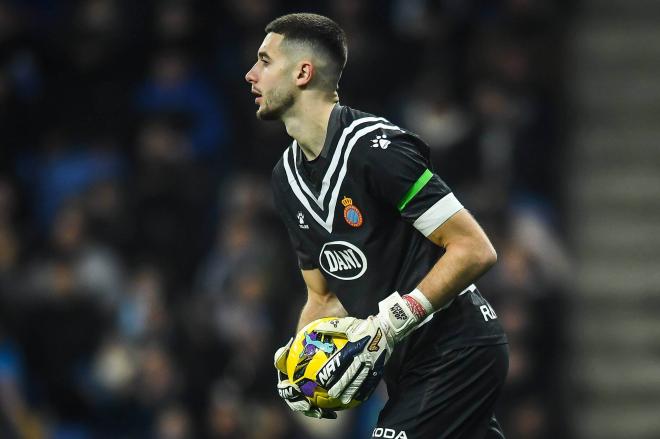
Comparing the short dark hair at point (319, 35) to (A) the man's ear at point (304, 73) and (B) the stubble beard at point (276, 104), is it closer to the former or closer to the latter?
(A) the man's ear at point (304, 73)

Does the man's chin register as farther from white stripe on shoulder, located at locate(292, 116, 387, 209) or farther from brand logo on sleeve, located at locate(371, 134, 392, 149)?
brand logo on sleeve, located at locate(371, 134, 392, 149)

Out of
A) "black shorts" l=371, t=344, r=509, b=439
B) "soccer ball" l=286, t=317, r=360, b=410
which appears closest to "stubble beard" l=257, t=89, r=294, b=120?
"soccer ball" l=286, t=317, r=360, b=410

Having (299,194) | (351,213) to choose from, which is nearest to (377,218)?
(351,213)

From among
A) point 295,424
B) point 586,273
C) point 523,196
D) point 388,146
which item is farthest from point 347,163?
point 586,273

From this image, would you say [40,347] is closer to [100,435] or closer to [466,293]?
[100,435]

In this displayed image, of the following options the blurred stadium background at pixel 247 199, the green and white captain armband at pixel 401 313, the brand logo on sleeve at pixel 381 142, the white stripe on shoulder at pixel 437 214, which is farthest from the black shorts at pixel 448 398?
the blurred stadium background at pixel 247 199

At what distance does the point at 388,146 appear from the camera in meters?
5.20

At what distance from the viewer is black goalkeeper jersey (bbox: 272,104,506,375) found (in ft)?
17.0

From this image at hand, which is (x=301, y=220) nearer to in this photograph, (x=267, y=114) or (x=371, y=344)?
(x=267, y=114)

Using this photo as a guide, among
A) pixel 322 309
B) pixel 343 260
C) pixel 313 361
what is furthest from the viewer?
pixel 322 309

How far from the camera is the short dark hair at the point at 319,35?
552 centimetres

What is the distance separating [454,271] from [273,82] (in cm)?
118

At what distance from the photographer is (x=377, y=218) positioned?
534 cm

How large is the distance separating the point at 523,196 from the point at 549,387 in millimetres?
1880
